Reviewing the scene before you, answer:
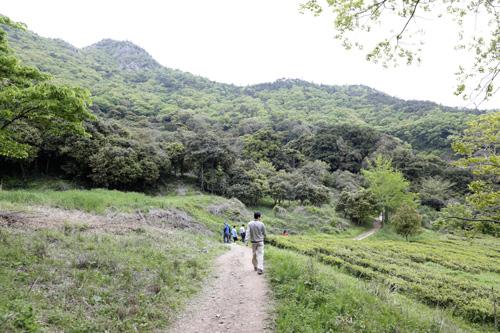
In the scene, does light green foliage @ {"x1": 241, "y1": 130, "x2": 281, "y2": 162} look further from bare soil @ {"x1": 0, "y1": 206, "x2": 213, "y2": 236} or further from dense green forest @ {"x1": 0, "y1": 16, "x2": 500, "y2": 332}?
bare soil @ {"x1": 0, "y1": 206, "x2": 213, "y2": 236}

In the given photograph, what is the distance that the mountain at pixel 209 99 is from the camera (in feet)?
219

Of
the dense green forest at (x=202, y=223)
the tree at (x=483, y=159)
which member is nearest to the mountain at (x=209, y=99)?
the dense green forest at (x=202, y=223)

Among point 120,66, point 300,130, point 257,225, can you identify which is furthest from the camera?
point 120,66

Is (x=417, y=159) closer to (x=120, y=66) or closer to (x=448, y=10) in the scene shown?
(x=448, y=10)

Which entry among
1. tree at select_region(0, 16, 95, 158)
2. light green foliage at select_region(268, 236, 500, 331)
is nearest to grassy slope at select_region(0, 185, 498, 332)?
light green foliage at select_region(268, 236, 500, 331)

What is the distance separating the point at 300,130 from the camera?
71.2 meters

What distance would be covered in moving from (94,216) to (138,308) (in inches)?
340

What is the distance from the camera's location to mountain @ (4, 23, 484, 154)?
66.9 metres

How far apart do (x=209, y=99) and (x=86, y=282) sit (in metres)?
108

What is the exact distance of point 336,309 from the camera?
4.77 metres

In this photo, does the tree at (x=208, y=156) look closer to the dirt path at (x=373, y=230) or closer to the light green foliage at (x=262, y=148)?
the light green foliage at (x=262, y=148)

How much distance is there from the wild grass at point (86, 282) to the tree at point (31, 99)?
335cm

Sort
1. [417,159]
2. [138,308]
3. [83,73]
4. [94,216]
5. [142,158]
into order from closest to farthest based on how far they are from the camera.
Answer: [138,308] < [94,216] < [142,158] < [417,159] < [83,73]

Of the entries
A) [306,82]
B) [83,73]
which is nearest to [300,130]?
[83,73]
